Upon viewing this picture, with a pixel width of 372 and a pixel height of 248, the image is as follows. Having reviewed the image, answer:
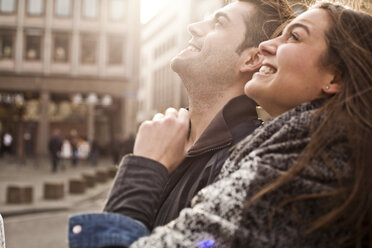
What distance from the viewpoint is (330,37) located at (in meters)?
1.47

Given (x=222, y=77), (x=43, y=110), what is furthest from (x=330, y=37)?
(x=43, y=110)

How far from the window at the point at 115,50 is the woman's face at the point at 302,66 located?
33440 millimetres

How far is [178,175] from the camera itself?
1.92 meters

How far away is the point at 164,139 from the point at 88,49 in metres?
33.8

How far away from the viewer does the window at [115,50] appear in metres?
34.4

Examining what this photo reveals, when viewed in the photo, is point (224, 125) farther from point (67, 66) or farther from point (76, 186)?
point (67, 66)

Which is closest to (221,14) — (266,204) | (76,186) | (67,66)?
(266,204)

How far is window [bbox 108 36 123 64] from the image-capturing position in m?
34.4

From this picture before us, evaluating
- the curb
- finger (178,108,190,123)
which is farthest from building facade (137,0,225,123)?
finger (178,108,190,123)

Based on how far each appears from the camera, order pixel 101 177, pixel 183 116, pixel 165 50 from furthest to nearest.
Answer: pixel 165 50 < pixel 101 177 < pixel 183 116

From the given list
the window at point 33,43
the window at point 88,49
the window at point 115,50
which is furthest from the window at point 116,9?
the window at point 33,43

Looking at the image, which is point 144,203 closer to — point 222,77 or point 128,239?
point 128,239

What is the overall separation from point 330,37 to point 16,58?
1343 inches

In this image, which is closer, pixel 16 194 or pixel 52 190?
pixel 16 194
